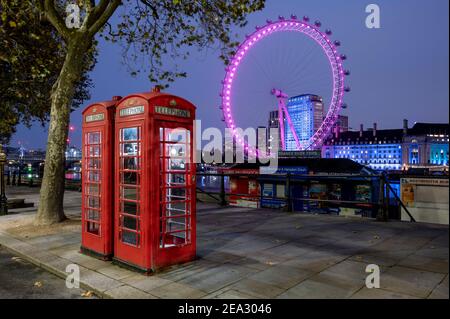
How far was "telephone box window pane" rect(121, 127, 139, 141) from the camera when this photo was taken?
5657mm

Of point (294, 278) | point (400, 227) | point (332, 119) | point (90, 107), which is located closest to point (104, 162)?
point (90, 107)

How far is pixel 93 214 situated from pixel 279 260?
11.6 feet

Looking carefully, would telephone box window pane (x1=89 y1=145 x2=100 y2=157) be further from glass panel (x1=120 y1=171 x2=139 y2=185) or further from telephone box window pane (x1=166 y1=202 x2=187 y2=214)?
telephone box window pane (x1=166 y1=202 x2=187 y2=214)

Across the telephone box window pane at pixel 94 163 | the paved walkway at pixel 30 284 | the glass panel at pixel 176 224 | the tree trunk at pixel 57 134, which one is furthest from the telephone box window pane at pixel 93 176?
the tree trunk at pixel 57 134

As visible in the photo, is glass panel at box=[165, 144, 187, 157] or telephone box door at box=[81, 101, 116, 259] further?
telephone box door at box=[81, 101, 116, 259]

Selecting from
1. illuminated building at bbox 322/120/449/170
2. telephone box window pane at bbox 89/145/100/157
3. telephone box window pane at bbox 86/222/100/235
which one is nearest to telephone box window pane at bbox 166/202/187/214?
telephone box window pane at bbox 86/222/100/235

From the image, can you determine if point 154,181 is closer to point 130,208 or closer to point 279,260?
point 130,208

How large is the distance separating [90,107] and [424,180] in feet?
26.6

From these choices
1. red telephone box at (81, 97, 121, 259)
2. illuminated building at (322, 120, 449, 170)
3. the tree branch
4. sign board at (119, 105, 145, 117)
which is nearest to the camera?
sign board at (119, 105, 145, 117)

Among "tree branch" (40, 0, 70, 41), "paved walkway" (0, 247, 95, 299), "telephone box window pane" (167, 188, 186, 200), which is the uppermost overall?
"tree branch" (40, 0, 70, 41)

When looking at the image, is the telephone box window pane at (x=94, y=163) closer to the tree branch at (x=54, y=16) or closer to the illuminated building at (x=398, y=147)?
the tree branch at (x=54, y=16)

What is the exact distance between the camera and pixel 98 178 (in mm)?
6570

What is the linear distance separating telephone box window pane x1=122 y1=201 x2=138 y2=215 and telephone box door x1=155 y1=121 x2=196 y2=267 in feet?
1.37

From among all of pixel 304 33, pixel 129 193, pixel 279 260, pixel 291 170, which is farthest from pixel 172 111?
pixel 304 33
